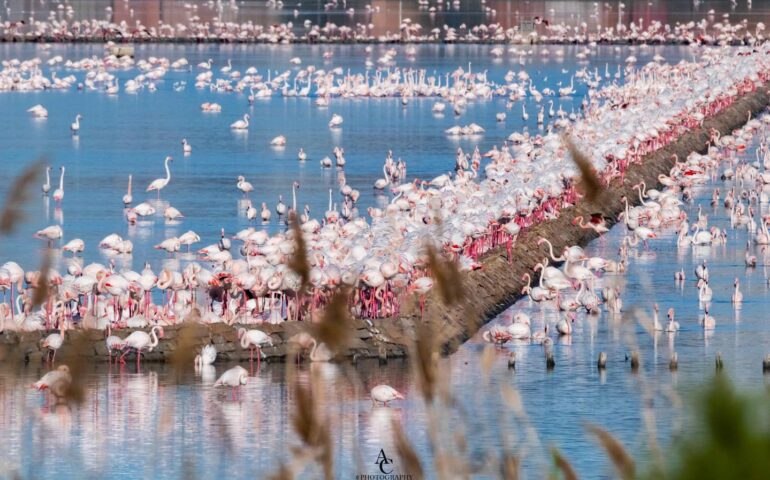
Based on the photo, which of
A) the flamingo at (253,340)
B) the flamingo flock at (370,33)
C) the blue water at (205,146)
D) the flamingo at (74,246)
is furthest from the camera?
the flamingo flock at (370,33)

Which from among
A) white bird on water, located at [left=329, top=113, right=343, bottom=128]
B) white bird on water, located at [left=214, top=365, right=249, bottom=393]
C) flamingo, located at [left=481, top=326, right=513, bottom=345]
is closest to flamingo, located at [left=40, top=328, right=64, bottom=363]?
white bird on water, located at [left=214, top=365, right=249, bottom=393]

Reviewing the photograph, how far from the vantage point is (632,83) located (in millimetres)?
53219

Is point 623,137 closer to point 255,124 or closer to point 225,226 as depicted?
point 225,226

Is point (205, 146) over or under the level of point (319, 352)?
over

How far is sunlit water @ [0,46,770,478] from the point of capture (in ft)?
41.7

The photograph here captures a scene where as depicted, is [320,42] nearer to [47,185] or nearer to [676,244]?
[47,185]

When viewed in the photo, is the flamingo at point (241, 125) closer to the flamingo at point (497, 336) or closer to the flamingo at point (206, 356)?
the flamingo at point (497, 336)

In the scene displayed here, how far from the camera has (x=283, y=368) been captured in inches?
645

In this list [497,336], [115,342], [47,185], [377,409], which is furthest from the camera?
[47,185]

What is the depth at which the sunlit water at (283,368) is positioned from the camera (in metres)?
12.7

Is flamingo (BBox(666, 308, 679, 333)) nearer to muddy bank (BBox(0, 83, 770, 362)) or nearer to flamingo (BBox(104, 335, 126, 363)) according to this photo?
muddy bank (BBox(0, 83, 770, 362))

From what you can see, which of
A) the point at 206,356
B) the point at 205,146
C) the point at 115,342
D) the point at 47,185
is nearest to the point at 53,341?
the point at 115,342

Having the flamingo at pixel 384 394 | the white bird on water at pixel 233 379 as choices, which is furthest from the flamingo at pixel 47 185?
the flamingo at pixel 384 394

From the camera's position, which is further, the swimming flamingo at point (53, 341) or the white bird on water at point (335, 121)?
the white bird on water at point (335, 121)
